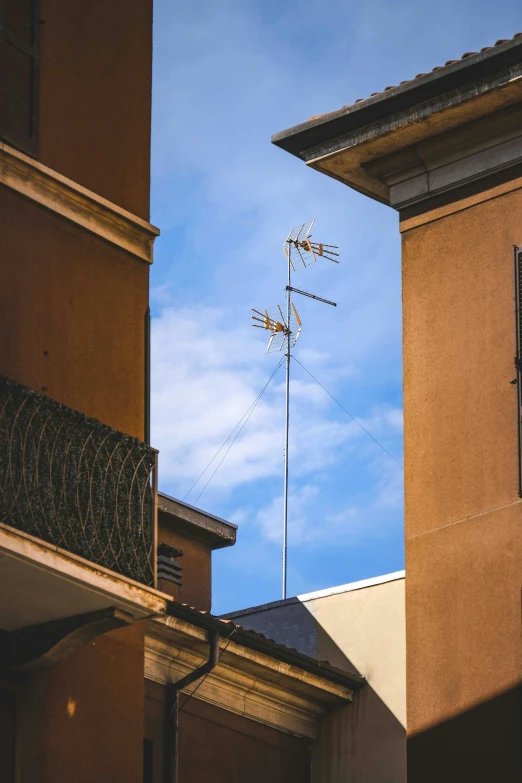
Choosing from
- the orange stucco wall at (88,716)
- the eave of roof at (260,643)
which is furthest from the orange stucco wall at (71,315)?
the eave of roof at (260,643)

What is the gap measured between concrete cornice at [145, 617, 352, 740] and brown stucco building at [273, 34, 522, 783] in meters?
2.83

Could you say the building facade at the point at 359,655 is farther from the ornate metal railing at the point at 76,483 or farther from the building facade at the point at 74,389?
the ornate metal railing at the point at 76,483

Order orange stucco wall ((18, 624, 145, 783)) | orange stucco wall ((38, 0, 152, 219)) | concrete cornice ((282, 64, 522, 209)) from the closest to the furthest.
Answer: orange stucco wall ((18, 624, 145, 783)), orange stucco wall ((38, 0, 152, 219)), concrete cornice ((282, 64, 522, 209))

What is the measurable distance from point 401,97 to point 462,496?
366cm

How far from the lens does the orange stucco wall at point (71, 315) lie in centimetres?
1328

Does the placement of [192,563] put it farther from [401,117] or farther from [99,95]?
[99,95]

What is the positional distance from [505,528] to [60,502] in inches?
184

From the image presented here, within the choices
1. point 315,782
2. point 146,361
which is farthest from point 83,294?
point 315,782

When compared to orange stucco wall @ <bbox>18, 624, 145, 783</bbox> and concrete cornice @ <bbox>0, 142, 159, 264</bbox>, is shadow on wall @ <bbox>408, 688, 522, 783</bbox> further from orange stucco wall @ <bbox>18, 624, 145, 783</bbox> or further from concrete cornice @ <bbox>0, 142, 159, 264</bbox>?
concrete cornice @ <bbox>0, 142, 159, 264</bbox>

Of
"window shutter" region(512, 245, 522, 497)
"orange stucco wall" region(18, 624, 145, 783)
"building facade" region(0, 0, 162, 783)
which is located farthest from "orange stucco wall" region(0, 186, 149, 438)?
"window shutter" region(512, 245, 522, 497)

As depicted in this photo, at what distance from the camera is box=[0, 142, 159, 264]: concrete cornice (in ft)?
44.5

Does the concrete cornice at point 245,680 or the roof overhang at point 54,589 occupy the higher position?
the concrete cornice at point 245,680

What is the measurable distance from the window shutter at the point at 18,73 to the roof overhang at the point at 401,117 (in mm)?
3940

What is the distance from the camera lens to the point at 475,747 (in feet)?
50.3
